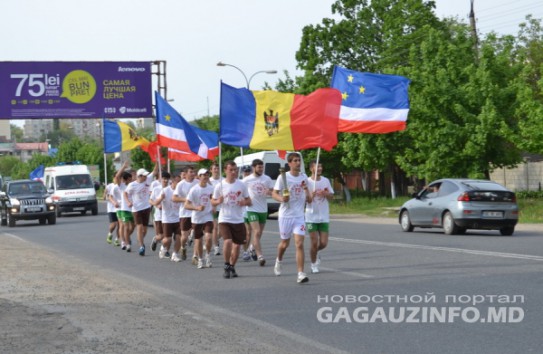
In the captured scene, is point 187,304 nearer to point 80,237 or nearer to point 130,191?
point 130,191

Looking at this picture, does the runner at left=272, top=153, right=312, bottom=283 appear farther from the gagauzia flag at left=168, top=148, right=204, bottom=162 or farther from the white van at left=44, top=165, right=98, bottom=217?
the white van at left=44, top=165, right=98, bottom=217

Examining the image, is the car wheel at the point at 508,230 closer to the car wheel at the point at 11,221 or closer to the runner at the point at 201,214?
the runner at the point at 201,214

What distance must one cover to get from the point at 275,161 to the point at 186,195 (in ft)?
57.8

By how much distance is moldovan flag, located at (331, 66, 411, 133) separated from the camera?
20375mm

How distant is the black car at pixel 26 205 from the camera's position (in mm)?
38062

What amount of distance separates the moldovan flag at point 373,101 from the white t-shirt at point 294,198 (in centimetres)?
643

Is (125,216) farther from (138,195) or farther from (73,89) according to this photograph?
(73,89)

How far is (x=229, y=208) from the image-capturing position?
1502 cm

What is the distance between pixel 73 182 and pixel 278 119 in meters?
31.4

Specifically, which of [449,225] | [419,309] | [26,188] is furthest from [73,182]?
[419,309]

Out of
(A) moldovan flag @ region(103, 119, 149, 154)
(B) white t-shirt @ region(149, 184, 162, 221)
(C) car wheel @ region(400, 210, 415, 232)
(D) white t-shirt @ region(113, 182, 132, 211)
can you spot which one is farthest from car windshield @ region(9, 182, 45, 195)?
(B) white t-shirt @ region(149, 184, 162, 221)

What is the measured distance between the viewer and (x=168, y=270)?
54.6 feet

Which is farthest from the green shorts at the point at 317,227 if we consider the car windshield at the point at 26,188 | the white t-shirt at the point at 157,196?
the car windshield at the point at 26,188

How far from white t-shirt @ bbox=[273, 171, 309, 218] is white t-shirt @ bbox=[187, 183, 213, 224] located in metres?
3.02
